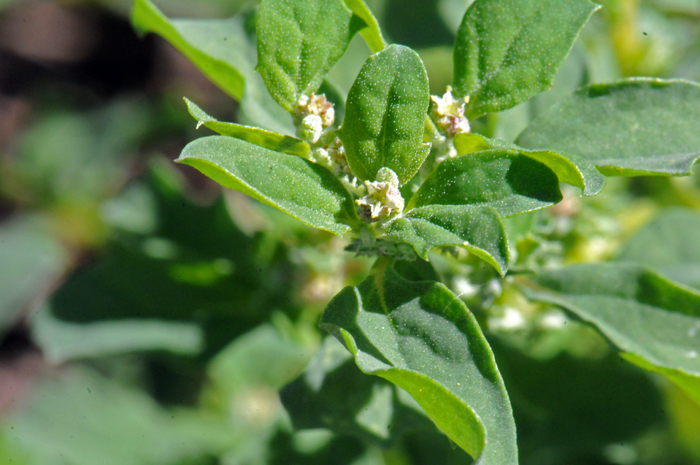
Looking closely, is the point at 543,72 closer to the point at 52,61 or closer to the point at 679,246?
the point at 679,246

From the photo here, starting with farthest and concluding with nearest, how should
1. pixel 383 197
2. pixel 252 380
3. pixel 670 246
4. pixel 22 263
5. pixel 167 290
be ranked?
1. pixel 22 263
2. pixel 252 380
3. pixel 670 246
4. pixel 167 290
5. pixel 383 197

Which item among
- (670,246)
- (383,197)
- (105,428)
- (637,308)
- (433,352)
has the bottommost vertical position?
(105,428)

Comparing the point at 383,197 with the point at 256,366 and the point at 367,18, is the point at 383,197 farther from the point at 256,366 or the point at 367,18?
the point at 256,366

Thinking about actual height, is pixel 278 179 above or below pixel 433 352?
above

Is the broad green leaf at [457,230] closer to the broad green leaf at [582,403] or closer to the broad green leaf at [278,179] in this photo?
the broad green leaf at [278,179]

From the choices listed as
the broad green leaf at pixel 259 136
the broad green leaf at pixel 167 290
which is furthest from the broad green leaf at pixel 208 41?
the broad green leaf at pixel 167 290

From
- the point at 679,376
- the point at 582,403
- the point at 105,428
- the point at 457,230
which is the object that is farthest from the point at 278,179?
the point at 105,428

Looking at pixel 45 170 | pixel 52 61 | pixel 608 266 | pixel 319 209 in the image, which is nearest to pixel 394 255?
A: pixel 319 209
